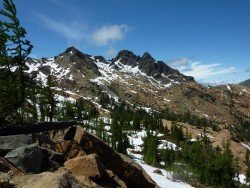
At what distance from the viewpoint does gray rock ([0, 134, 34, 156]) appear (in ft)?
77.2

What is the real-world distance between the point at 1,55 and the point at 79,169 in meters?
Result: 12.4

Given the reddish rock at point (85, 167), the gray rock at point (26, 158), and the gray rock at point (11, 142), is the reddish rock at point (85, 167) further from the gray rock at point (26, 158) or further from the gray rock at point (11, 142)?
the gray rock at point (11, 142)

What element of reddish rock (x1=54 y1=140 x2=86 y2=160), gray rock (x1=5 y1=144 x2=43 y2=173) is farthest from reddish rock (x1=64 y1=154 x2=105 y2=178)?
gray rock (x1=5 y1=144 x2=43 y2=173)

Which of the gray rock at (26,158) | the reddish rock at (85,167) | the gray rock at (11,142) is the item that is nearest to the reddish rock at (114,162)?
the reddish rock at (85,167)

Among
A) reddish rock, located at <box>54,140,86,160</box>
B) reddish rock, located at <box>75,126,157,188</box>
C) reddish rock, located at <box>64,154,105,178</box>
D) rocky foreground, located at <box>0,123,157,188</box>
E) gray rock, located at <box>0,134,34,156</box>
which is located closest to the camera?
rocky foreground, located at <box>0,123,157,188</box>

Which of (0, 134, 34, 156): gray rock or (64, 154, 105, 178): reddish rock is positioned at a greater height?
(0, 134, 34, 156): gray rock

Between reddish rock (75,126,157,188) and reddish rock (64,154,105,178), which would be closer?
reddish rock (64,154,105,178)

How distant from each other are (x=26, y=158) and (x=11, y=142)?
10.3ft

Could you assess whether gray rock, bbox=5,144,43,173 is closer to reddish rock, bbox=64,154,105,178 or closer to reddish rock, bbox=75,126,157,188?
reddish rock, bbox=64,154,105,178

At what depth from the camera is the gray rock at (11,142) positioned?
23.5 metres

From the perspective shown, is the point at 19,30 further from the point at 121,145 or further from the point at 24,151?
the point at 121,145

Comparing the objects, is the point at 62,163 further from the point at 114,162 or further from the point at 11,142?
the point at 114,162

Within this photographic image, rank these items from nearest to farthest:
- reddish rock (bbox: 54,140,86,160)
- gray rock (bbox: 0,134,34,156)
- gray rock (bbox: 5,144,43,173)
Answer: gray rock (bbox: 5,144,43,173) → gray rock (bbox: 0,134,34,156) → reddish rock (bbox: 54,140,86,160)

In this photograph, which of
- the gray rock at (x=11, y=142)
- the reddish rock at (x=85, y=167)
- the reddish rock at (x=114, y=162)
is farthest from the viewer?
the reddish rock at (x=114, y=162)
